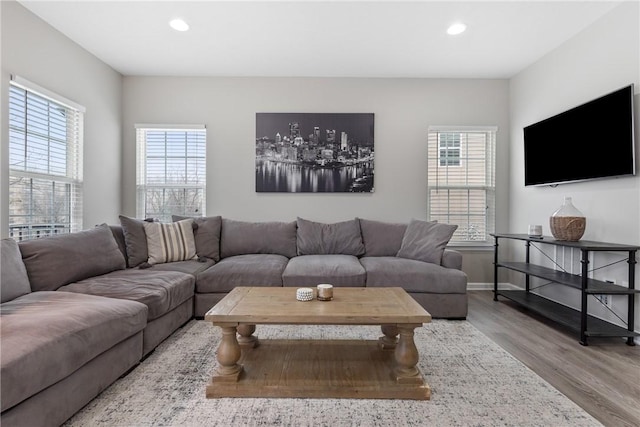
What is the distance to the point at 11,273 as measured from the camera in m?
1.88

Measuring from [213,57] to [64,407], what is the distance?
10.8 ft

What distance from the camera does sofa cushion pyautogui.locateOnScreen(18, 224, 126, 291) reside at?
2.07 m

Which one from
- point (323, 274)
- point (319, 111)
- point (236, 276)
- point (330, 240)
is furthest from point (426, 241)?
point (319, 111)

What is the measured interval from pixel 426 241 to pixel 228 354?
2307 mm

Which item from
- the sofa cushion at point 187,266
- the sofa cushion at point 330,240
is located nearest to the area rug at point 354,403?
the sofa cushion at point 187,266

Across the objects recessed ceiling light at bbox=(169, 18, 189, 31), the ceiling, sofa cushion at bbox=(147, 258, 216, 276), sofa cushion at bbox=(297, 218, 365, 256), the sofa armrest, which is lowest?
sofa cushion at bbox=(147, 258, 216, 276)

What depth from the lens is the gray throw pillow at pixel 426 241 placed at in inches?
122

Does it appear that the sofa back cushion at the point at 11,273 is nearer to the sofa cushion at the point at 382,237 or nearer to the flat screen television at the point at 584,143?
the sofa cushion at the point at 382,237

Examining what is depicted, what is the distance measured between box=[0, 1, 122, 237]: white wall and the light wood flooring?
157 inches

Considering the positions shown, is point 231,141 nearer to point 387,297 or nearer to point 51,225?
point 51,225

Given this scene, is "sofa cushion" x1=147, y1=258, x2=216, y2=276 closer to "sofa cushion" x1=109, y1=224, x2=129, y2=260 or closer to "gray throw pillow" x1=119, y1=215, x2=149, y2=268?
"gray throw pillow" x1=119, y1=215, x2=149, y2=268

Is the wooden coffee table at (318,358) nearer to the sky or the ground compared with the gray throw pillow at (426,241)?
nearer to the ground

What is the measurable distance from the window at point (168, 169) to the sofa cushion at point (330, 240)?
4.71ft

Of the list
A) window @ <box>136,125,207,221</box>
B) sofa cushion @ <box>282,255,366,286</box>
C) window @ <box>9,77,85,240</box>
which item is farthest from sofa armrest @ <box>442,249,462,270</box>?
window @ <box>9,77,85,240</box>
